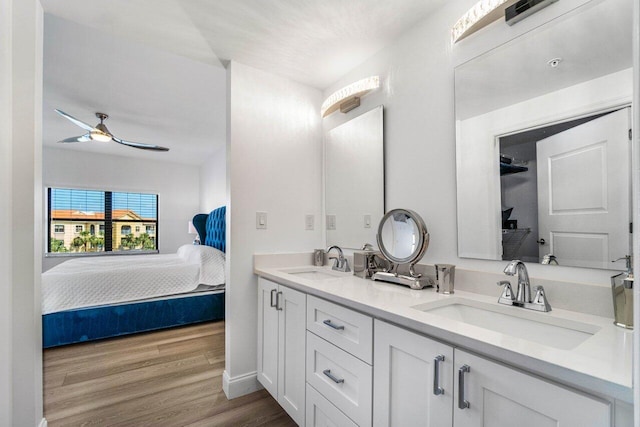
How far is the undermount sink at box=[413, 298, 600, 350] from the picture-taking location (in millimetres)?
936

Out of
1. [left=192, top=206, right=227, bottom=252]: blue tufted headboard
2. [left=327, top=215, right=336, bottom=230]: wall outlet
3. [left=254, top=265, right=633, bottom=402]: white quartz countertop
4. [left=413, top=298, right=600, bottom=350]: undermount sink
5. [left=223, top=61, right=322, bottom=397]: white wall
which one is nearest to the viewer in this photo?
[left=254, top=265, right=633, bottom=402]: white quartz countertop

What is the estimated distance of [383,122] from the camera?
6.00 feet

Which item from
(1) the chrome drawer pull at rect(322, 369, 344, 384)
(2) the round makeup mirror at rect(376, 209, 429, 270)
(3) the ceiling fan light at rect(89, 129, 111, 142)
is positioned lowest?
(1) the chrome drawer pull at rect(322, 369, 344, 384)

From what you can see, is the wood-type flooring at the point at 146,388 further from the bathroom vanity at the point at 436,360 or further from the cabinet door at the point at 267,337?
the bathroom vanity at the point at 436,360

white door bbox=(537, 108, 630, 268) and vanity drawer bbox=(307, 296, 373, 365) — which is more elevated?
white door bbox=(537, 108, 630, 268)

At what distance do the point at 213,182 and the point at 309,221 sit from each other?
3640 mm

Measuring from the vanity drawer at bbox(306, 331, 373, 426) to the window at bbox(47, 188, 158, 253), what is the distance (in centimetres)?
529

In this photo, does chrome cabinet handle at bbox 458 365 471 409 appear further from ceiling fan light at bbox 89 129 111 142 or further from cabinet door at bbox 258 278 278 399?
ceiling fan light at bbox 89 129 111 142

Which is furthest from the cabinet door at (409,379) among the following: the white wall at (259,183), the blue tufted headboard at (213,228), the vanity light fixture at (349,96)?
the blue tufted headboard at (213,228)

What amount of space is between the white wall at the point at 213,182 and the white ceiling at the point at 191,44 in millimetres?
1777

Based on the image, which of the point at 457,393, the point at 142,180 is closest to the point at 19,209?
the point at 457,393

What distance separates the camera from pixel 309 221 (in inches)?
90.9

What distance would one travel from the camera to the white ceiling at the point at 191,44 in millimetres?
1548

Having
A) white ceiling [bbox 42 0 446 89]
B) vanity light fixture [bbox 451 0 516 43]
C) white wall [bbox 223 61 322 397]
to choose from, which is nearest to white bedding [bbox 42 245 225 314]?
white wall [bbox 223 61 322 397]
